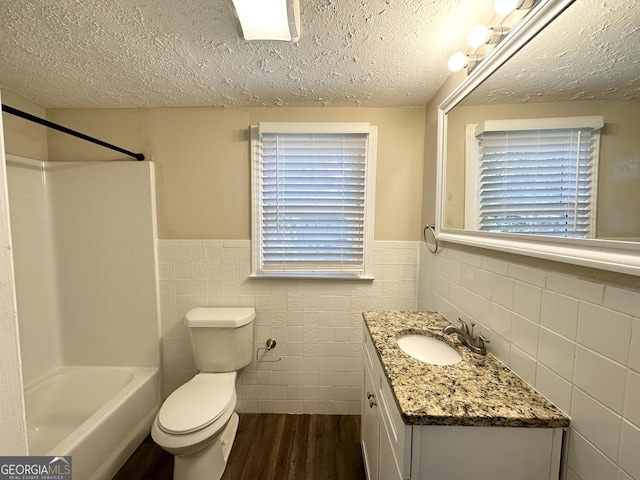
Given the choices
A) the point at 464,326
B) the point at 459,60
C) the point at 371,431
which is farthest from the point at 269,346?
the point at 459,60

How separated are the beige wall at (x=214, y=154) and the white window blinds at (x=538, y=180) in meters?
0.67

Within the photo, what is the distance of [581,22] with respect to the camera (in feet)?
2.19

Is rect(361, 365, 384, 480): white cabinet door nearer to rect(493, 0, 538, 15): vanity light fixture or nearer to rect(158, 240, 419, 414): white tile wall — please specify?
rect(158, 240, 419, 414): white tile wall

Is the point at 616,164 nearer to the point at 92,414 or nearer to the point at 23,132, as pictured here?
the point at 92,414

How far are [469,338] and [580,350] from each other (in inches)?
17.8

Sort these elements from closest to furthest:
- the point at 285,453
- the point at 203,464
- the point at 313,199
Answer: the point at 203,464 < the point at 285,453 < the point at 313,199

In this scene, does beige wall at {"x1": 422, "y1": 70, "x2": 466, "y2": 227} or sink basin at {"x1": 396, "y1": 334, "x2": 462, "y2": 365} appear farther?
beige wall at {"x1": 422, "y1": 70, "x2": 466, "y2": 227}

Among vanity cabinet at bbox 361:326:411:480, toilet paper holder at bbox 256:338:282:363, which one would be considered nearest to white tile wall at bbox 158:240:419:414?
toilet paper holder at bbox 256:338:282:363

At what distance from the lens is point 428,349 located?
3.99ft

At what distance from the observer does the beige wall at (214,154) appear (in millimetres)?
1696

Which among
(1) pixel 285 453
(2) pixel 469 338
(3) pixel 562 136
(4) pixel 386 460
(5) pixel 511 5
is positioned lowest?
(1) pixel 285 453

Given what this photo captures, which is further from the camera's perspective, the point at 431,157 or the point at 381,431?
the point at 431,157

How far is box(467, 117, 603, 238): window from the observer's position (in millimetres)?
669

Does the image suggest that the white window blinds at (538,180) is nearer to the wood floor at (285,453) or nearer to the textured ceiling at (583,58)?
the textured ceiling at (583,58)
